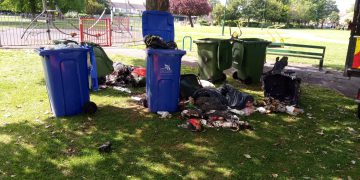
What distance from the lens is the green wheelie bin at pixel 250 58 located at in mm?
7651

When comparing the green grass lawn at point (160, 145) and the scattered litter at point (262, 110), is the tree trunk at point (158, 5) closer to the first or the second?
the green grass lawn at point (160, 145)

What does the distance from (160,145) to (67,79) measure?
1832mm

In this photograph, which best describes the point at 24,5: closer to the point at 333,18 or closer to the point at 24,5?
the point at 24,5

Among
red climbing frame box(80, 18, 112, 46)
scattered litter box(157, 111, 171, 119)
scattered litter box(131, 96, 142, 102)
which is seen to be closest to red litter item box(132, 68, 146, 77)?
scattered litter box(131, 96, 142, 102)

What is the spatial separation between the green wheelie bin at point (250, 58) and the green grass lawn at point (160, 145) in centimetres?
205

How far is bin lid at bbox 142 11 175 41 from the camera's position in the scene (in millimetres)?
8070

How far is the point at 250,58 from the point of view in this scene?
770cm

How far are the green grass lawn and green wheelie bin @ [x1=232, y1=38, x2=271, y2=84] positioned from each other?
2.05 m

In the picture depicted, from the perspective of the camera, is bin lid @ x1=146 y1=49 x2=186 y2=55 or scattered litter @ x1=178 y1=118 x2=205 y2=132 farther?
bin lid @ x1=146 y1=49 x2=186 y2=55

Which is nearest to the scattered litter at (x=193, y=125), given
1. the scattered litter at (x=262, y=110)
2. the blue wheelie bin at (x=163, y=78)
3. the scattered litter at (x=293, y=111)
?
the blue wheelie bin at (x=163, y=78)

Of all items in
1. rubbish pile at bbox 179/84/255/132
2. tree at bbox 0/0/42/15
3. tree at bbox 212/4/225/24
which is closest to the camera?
rubbish pile at bbox 179/84/255/132

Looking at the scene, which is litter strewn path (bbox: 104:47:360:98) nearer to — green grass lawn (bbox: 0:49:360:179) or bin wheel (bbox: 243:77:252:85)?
bin wheel (bbox: 243:77:252:85)

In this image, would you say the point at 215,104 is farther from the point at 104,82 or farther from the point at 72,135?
the point at 104,82

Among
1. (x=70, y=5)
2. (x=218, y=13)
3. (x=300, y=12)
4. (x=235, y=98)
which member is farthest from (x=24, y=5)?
(x=300, y=12)
